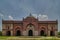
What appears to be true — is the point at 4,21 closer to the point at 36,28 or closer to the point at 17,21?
the point at 17,21

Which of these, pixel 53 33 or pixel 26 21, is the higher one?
pixel 26 21

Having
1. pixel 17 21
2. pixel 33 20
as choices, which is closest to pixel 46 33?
pixel 33 20

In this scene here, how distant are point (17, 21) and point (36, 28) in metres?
4.75

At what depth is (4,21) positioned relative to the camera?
4331 centimetres

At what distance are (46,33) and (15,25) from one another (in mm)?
7429

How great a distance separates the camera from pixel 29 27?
43031 millimetres

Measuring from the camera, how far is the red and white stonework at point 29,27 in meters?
42.8

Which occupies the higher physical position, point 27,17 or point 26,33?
point 27,17

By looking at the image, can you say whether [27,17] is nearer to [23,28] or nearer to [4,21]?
[23,28]

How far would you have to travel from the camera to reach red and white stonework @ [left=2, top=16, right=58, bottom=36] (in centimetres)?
4278

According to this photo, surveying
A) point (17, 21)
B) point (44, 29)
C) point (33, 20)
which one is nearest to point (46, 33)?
point (44, 29)

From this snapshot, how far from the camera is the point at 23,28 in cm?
4303

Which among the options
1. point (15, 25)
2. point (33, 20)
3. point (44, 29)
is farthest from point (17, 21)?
point (44, 29)

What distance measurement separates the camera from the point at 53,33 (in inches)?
1706
